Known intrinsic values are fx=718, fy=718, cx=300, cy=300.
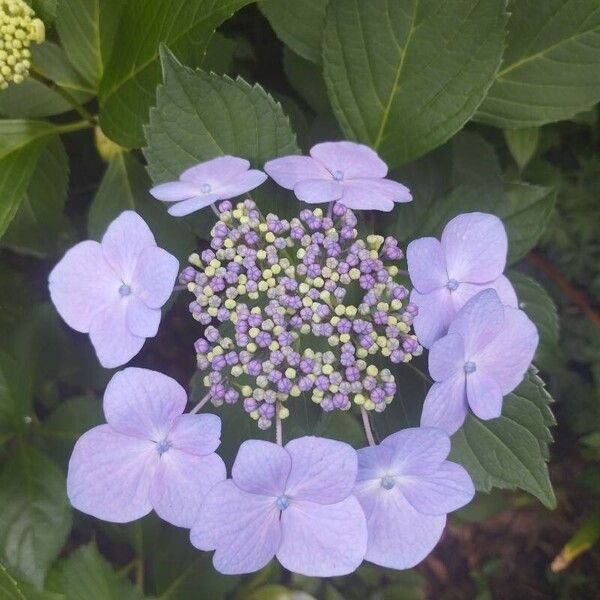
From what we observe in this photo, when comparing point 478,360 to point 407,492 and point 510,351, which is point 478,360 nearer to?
point 510,351

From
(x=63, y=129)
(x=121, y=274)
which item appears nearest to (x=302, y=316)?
(x=121, y=274)

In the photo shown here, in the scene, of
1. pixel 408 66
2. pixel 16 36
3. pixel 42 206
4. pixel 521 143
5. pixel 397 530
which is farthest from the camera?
pixel 521 143

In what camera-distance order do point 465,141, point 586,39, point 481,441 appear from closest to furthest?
point 481,441
point 586,39
point 465,141

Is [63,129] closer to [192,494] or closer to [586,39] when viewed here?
[192,494]

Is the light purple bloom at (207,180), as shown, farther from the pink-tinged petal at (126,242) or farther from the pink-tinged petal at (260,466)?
the pink-tinged petal at (260,466)

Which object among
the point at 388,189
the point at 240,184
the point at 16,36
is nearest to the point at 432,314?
the point at 388,189

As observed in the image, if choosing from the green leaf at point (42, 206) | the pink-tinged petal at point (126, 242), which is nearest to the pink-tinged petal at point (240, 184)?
the pink-tinged petal at point (126, 242)
